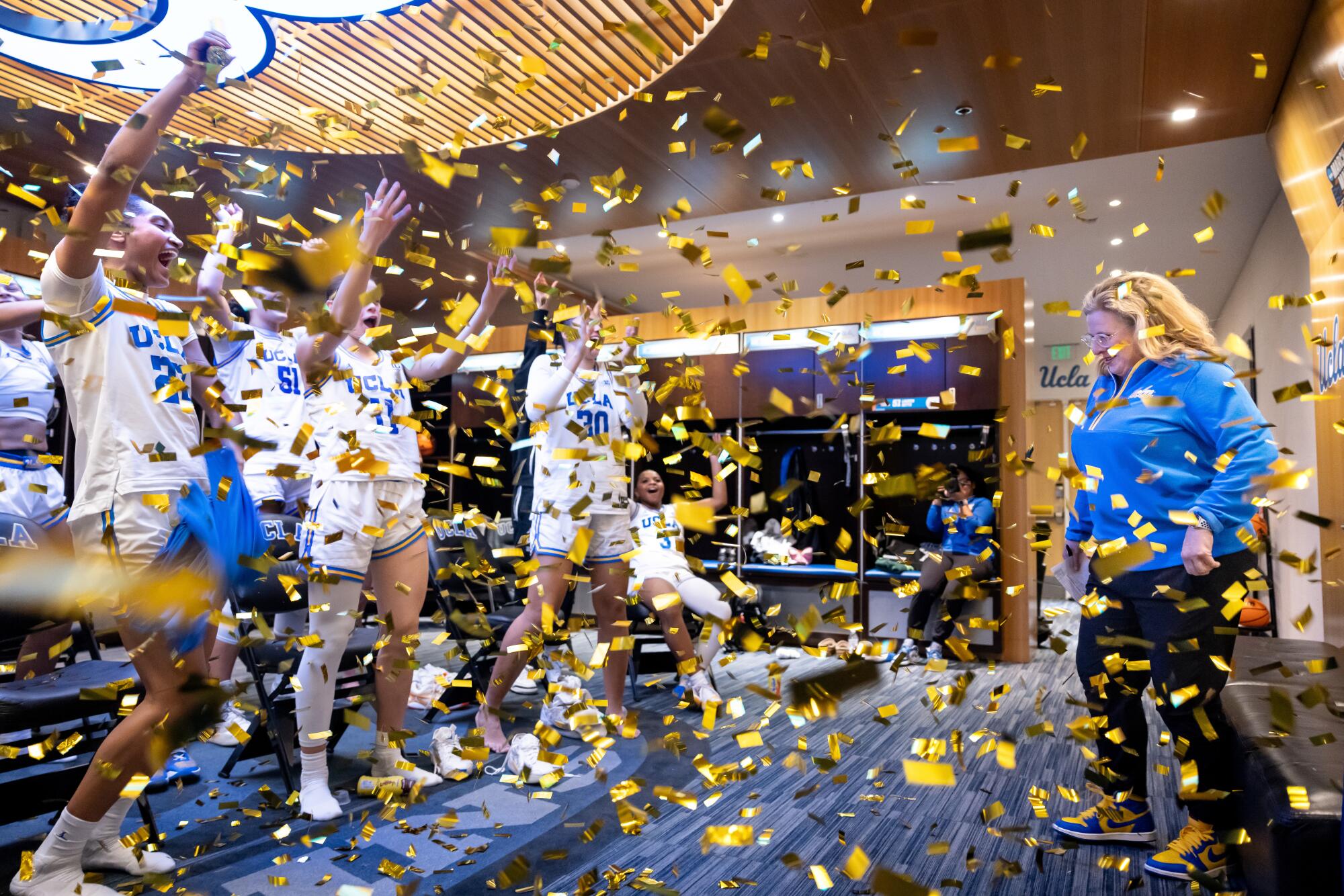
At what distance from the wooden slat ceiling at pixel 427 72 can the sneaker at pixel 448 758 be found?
215 centimetres

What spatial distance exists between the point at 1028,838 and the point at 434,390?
7457mm

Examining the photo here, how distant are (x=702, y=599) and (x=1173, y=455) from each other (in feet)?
8.60

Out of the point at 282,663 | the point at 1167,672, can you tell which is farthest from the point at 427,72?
the point at 1167,672

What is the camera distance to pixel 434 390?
8.65 m

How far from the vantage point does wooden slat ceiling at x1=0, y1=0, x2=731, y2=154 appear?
3.42 m

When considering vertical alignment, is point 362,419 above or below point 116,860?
above

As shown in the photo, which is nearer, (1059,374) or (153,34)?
(153,34)

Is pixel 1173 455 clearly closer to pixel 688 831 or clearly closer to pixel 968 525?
pixel 688 831

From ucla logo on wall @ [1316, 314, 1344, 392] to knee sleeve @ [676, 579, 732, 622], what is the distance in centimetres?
280

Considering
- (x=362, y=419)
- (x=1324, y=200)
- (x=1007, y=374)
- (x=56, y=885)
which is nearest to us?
(x=56, y=885)

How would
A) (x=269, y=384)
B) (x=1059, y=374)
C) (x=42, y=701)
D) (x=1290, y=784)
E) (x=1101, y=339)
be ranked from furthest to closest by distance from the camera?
(x=1059, y=374)
(x=269, y=384)
(x=1101, y=339)
(x=42, y=701)
(x=1290, y=784)

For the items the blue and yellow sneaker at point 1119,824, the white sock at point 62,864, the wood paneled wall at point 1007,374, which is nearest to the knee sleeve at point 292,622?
the white sock at point 62,864

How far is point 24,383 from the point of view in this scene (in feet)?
8.59

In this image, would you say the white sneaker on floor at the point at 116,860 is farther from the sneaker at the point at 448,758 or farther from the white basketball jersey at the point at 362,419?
the white basketball jersey at the point at 362,419
